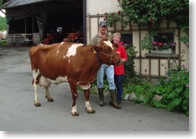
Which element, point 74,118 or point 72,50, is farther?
point 72,50

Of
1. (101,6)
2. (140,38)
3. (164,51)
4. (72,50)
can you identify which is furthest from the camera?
(101,6)

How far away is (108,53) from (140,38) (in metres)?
2.92

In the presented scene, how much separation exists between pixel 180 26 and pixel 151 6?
93 cm

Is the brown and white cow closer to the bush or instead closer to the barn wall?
the bush

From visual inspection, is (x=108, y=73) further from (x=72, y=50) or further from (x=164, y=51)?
(x=164, y=51)

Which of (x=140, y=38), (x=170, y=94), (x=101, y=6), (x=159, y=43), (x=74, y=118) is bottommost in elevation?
(x=74, y=118)

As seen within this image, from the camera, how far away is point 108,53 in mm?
5945

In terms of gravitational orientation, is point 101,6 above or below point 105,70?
above

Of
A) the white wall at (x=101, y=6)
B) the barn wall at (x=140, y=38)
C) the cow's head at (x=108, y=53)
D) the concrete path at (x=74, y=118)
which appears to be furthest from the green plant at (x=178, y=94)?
the white wall at (x=101, y=6)

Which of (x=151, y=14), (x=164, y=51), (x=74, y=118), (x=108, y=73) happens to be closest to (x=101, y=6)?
(x=151, y=14)

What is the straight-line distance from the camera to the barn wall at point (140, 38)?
795 cm

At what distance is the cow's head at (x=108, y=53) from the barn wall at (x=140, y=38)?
2.66 metres

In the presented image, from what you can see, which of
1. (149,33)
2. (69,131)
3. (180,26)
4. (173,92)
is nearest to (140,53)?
(149,33)

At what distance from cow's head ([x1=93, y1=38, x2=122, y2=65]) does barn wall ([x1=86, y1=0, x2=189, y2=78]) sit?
2.66m
